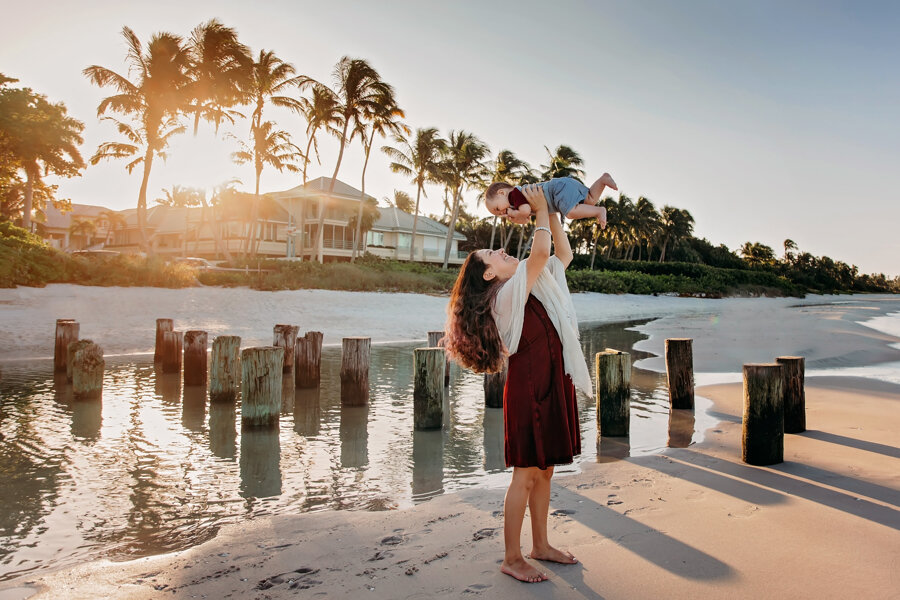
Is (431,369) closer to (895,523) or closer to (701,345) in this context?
(895,523)

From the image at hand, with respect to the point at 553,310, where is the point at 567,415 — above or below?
below

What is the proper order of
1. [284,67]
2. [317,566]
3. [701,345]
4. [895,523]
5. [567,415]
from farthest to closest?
1. [284,67]
2. [701,345]
3. [895,523]
4. [317,566]
5. [567,415]

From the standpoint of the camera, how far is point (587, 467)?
6.15 m

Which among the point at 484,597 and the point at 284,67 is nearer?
the point at 484,597

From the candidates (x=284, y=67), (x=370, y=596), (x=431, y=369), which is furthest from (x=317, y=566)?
(x=284, y=67)

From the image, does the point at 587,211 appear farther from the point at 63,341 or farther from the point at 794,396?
the point at 63,341

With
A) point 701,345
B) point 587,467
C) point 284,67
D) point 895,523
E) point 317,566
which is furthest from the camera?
point 284,67

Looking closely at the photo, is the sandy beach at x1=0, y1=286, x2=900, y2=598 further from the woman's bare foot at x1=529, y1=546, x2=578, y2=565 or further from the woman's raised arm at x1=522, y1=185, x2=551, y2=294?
the woman's raised arm at x1=522, y1=185, x2=551, y2=294

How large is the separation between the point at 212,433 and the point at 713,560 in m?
6.53

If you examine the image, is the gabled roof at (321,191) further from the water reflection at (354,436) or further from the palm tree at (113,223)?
the water reflection at (354,436)

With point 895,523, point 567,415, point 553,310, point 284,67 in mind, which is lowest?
point 895,523

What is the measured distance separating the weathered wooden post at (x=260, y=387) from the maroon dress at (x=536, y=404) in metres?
5.26

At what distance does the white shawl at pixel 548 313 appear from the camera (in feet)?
10.7

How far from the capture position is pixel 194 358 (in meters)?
11.3
